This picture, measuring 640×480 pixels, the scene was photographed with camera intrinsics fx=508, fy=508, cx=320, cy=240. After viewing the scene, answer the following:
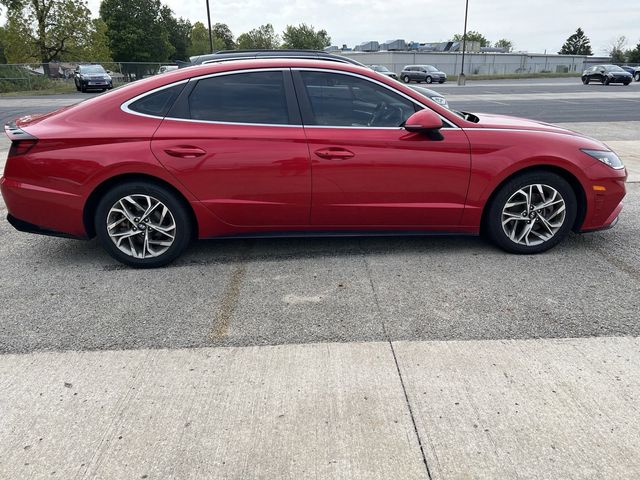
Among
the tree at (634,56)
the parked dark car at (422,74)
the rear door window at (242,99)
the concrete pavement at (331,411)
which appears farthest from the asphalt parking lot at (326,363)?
the tree at (634,56)

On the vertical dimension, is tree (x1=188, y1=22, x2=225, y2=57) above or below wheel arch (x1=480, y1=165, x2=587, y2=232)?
above

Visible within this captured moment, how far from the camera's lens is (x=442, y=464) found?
7.19 feet

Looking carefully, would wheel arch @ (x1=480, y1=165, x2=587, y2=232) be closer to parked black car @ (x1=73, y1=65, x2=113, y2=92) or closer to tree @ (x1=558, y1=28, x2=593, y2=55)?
parked black car @ (x1=73, y1=65, x2=113, y2=92)

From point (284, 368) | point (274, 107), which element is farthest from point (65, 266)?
point (284, 368)

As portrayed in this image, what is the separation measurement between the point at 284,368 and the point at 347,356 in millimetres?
378

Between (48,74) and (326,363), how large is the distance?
139 feet

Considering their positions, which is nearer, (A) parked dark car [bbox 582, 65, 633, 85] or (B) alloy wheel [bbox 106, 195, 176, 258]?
(B) alloy wheel [bbox 106, 195, 176, 258]

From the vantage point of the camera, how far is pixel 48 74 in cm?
3769

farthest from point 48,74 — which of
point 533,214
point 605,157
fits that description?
point 605,157

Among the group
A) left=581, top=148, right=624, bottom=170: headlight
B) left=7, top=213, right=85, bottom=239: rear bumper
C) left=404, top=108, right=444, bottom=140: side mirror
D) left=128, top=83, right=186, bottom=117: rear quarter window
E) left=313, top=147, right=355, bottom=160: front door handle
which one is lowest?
left=7, top=213, right=85, bottom=239: rear bumper

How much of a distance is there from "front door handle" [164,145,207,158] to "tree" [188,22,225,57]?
8768 cm

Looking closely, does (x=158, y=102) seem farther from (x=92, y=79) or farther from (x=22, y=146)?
(x=92, y=79)

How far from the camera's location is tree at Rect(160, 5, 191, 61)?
80.7m

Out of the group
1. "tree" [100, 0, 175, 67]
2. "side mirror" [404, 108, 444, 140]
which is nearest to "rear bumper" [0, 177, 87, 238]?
"side mirror" [404, 108, 444, 140]
